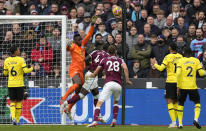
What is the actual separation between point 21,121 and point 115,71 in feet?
15.6

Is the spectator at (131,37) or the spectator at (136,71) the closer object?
the spectator at (136,71)

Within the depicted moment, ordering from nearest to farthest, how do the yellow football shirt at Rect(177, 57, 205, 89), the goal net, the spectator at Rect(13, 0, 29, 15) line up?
1. the yellow football shirt at Rect(177, 57, 205, 89)
2. the goal net
3. the spectator at Rect(13, 0, 29, 15)

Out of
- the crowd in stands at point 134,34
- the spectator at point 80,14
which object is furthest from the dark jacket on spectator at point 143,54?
the spectator at point 80,14

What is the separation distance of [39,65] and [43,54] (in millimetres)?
401

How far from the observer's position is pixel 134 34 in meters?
15.4

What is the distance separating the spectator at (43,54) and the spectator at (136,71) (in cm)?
242

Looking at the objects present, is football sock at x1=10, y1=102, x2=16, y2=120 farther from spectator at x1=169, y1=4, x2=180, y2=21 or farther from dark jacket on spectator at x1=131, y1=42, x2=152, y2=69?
spectator at x1=169, y1=4, x2=180, y2=21

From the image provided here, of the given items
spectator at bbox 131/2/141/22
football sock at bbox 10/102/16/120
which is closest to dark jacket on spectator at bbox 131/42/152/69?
spectator at bbox 131/2/141/22

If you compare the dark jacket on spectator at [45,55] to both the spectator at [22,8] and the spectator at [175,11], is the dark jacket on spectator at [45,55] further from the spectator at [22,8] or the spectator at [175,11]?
the spectator at [175,11]

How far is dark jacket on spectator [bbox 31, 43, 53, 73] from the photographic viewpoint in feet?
50.6

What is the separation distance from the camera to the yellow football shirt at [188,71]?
12.3 meters

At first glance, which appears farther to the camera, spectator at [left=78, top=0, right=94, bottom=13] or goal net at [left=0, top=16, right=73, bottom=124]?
spectator at [left=78, top=0, right=94, bottom=13]

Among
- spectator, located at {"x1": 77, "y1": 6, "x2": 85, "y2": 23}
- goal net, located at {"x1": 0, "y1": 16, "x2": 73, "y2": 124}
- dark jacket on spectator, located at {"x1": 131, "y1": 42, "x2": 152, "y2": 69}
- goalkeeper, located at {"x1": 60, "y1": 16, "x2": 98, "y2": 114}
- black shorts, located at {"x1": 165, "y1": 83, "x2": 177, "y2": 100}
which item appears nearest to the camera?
black shorts, located at {"x1": 165, "y1": 83, "x2": 177, "y2": 100}

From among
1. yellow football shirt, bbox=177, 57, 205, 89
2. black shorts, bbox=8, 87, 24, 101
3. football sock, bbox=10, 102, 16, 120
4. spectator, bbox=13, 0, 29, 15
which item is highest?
spectator, bbox=13, 0, 29, 15
